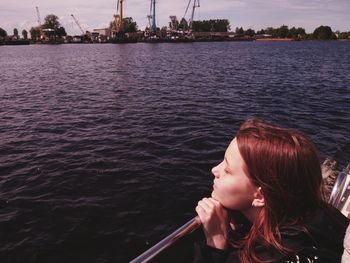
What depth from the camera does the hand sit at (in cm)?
260

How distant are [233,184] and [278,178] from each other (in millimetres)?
377

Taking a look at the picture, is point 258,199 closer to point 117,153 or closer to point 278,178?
point 278,178

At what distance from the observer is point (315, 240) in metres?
2.14

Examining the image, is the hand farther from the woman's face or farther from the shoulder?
the shoulder

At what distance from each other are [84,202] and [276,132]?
9373mm

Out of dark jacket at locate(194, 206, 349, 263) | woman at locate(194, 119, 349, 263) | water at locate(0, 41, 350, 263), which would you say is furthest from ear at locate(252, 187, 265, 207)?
water at locate(0, 41, 350, 263)

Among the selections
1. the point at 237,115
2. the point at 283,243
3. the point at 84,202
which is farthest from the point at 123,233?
the point at 237,115

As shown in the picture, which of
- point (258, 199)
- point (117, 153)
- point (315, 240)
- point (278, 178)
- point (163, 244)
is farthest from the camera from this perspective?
point (117, 153)

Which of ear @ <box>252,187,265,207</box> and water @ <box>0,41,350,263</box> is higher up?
ear @ <box>252,187,265,207</box>

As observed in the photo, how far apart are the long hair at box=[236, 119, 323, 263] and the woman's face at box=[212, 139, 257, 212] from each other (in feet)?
0.19

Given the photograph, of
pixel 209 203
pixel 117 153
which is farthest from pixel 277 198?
pixel 117 153

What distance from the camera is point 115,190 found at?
37.7 ft

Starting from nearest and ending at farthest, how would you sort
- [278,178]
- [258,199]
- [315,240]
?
[315,240] < [278,178] < [258,199]

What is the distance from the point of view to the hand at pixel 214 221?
2604mm
